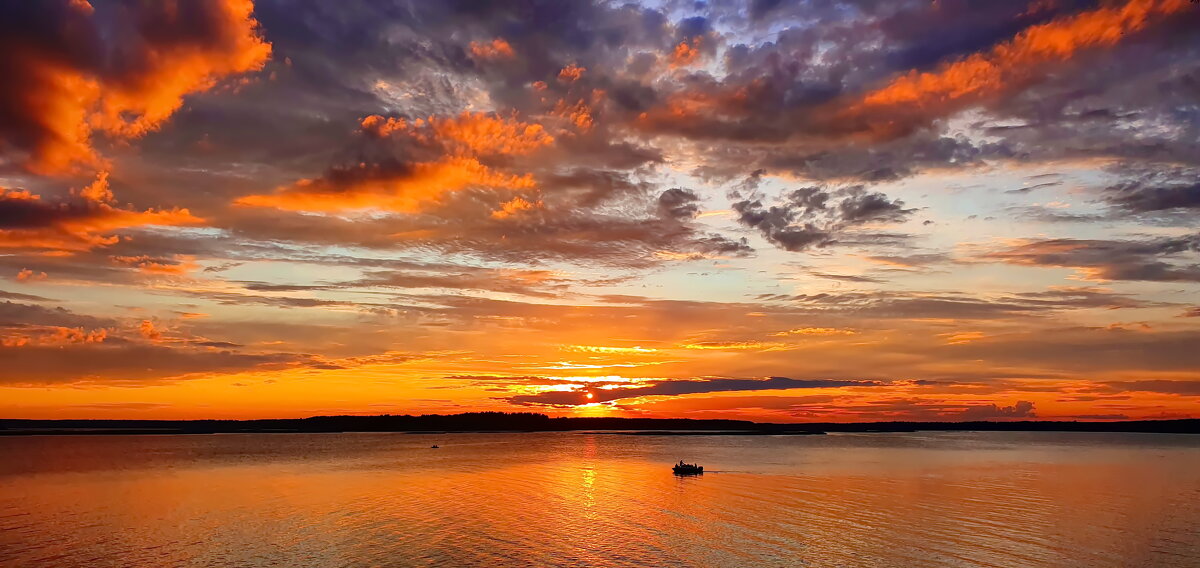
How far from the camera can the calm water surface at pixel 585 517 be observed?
44094 millimetres

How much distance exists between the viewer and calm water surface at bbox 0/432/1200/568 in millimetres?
44094

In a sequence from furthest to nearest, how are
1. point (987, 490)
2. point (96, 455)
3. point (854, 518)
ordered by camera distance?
point (96, 455)
point (987, 490)
point (854, 518)

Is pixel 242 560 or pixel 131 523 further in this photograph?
pixel 131 523

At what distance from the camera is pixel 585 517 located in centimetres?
5938

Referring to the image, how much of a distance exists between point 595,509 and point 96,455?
11458 centimetres

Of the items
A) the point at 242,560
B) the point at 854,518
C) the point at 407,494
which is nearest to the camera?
the point at 242,560

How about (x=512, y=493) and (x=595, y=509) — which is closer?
(x=595, y=509)

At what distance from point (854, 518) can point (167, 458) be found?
11389 cm

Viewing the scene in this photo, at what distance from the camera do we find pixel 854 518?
195 ft

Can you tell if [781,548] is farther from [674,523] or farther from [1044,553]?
[1044,553]

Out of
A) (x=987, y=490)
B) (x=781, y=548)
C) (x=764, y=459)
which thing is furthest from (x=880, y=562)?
(x=764, y=459)

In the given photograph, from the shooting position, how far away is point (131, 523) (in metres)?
54.7

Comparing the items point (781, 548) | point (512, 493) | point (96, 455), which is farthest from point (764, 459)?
point (96, 455)

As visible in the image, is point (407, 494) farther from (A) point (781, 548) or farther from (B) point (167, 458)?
(B) point (167, 458)
